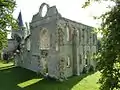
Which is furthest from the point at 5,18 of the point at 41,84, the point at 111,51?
the point at 111,51

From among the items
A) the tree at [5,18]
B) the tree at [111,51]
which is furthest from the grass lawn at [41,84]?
the tree at [111,51]

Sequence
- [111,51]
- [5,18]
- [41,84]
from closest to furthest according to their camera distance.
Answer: [111,51]
[5,18]
[41,84]

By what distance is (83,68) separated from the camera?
3384 centimetres

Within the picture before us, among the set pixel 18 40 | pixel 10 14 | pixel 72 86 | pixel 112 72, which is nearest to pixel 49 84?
pixel 72 86

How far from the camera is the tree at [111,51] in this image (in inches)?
395

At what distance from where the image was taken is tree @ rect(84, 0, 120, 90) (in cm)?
1004

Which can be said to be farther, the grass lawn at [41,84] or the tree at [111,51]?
the grass lawn at [41,84]

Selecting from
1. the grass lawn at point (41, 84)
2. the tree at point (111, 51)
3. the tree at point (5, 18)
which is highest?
the tree at point (5, 18)

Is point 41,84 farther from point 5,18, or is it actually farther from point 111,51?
point 111,51

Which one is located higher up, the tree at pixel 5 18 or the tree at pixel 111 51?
the tree at pixel 5 18

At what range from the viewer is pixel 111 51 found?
10305 millimetres

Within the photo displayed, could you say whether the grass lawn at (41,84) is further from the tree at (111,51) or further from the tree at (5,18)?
the tree at (111,51)

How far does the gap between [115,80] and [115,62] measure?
0.99 meters

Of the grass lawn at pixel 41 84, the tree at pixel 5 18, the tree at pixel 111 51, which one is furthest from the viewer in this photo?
the grass lawn at pixel 41 84
